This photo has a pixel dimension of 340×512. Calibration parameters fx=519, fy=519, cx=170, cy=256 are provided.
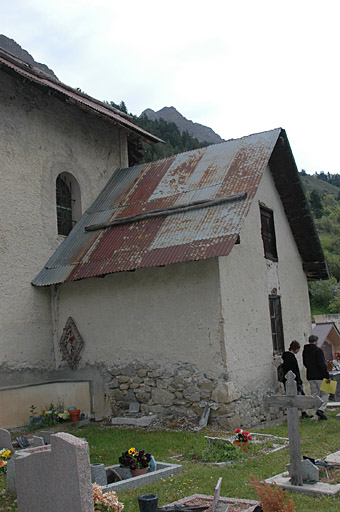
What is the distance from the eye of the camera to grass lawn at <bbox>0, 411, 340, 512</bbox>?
5.87 meters

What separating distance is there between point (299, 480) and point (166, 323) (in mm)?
5411

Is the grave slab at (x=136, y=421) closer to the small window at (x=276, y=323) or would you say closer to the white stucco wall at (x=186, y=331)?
the white stucco wall at (x=186, y=331)

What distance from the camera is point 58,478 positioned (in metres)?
4.90

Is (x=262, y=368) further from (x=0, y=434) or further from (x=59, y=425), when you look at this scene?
(x=0, y=434)

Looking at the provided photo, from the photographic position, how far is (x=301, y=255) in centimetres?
1510

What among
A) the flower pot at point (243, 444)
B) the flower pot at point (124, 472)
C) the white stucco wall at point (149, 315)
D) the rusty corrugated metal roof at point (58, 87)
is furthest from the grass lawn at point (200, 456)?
the rusty corrugated metal roof at point (58, 87)

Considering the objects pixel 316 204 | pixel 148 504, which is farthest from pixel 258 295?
pixel 316 204

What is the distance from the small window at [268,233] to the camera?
13.1m

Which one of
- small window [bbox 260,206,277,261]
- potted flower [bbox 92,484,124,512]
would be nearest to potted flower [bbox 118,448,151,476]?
potted flower [bbox 92,484,124,512]

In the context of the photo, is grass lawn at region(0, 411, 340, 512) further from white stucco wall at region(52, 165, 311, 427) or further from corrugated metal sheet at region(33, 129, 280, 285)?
corrugated metal sheet at region(33, 129, 280, 285)

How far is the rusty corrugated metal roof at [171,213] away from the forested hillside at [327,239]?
34335 mm

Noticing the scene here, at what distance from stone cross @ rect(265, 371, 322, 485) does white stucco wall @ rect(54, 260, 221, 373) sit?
3825 millimetres

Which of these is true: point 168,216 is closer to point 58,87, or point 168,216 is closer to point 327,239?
point 58,87

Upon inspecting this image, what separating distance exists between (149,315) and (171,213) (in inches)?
92.7
